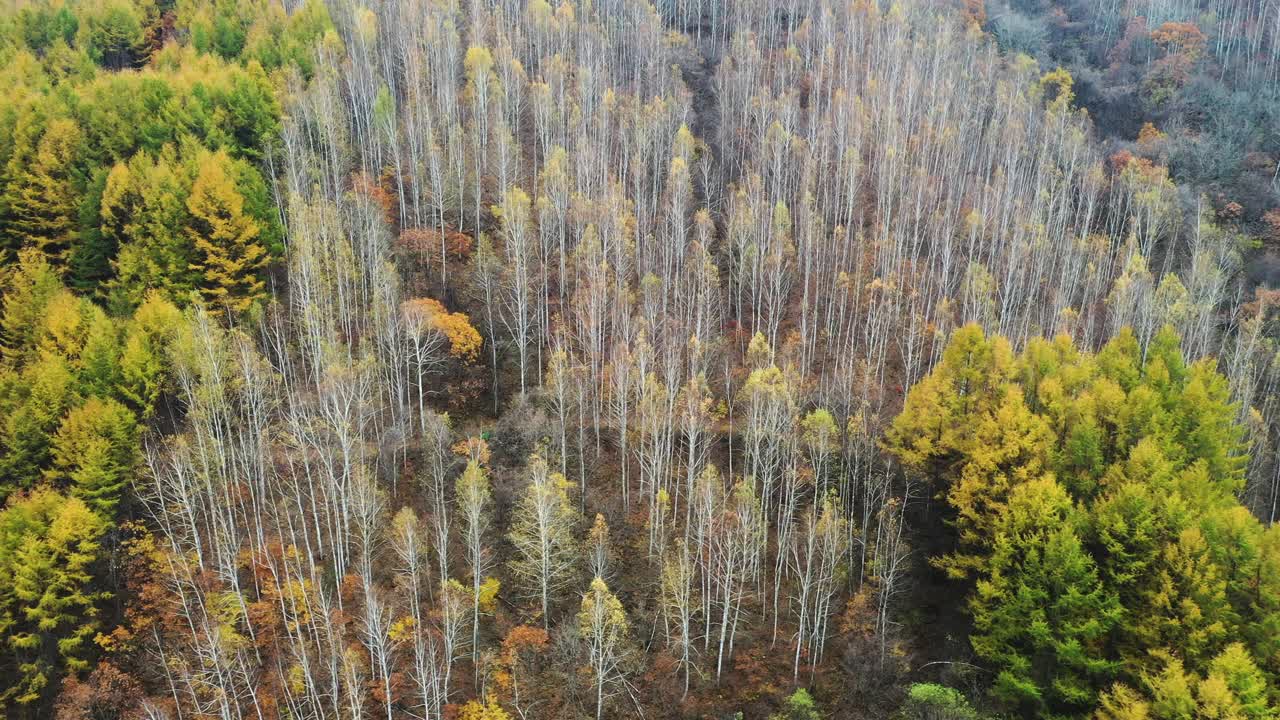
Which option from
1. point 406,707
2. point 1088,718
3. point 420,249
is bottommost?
point 406,707

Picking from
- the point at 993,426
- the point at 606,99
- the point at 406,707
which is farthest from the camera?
the point at 606,99

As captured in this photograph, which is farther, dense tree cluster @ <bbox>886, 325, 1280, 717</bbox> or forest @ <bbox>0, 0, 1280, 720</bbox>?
forest @ <bbox>0, 0, 1280, 720</bbox>

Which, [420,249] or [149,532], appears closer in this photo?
[149,532]

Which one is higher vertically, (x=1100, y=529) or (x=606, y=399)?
(x=1100, y=529)

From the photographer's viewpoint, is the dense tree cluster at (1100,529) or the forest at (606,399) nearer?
the dense tree cluster at (1100,529)

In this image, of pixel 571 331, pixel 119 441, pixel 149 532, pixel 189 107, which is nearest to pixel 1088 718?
pixel 571 331

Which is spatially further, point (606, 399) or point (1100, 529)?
point (606, 399)

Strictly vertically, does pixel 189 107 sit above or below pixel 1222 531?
above

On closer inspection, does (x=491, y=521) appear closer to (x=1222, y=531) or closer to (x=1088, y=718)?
(x=1088, y=718)
